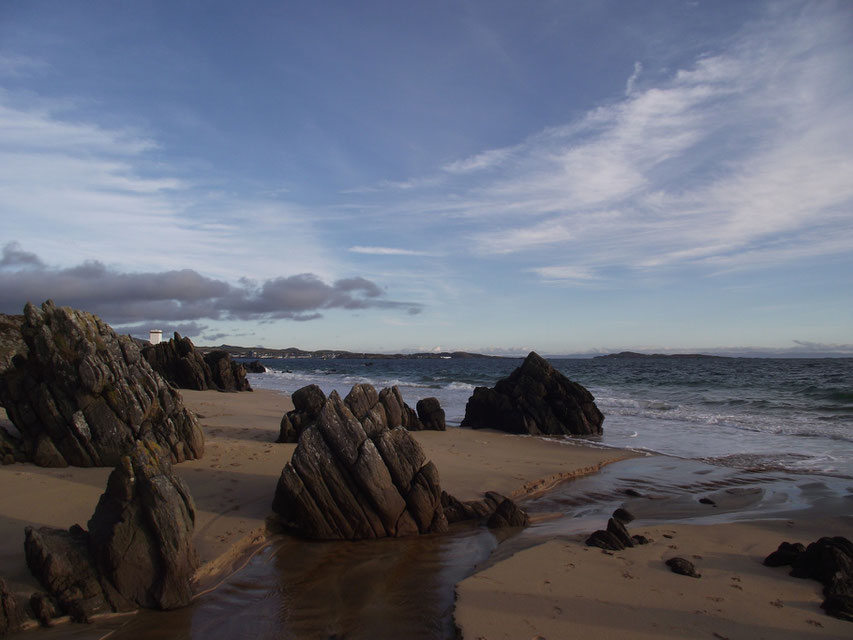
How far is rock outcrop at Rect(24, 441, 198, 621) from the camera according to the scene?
617 cm

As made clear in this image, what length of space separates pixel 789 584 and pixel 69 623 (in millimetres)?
8759

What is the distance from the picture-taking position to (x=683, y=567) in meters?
7.35

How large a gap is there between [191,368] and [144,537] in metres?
35.1

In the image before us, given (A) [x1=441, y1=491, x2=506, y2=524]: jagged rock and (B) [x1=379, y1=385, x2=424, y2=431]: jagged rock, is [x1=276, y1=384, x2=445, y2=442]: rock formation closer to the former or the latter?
(B) [x1=379, y1=385, x2=424, y2=431]: jagged rock

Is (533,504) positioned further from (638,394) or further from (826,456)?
(638,394)

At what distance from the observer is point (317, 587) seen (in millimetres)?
7141

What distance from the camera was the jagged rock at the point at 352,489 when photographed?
29.9 feet

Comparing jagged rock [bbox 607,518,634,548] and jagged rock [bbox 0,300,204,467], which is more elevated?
jagged rock [bbox 0,300,204,467]

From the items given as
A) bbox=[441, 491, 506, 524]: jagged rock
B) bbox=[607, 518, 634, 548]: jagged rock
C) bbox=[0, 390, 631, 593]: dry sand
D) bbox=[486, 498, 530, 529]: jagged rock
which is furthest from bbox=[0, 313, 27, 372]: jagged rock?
bbox=[607, 518, 634, 548]: jagged rock

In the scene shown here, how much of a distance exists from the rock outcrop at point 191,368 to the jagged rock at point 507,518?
3284cm

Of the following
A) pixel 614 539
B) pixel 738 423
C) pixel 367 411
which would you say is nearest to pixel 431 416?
pixel 367 411

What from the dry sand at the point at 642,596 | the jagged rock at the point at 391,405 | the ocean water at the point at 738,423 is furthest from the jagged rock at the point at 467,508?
the ocean water at the point at 738,423

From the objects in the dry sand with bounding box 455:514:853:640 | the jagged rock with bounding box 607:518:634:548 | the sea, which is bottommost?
the sea

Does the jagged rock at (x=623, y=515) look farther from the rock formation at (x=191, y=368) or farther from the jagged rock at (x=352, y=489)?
the rock formation at (x=191, y=368)
